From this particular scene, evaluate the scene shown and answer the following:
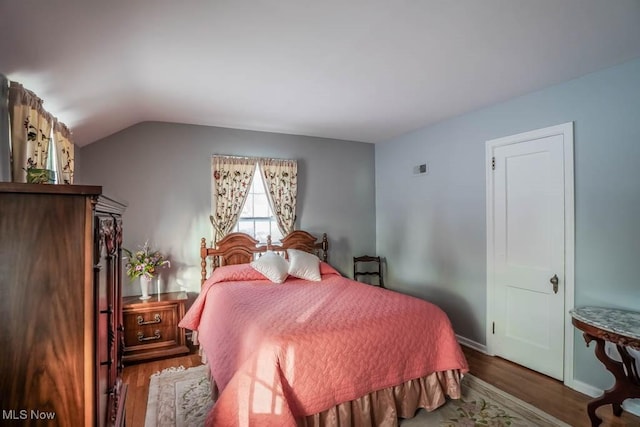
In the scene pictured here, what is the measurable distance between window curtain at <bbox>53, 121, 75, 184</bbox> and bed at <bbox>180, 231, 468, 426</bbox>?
1547 millimetres

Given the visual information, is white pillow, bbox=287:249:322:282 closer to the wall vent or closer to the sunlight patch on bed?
the sunlight patch on bed

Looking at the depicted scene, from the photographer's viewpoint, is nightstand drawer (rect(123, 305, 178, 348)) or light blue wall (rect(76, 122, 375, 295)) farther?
light blue wall (rect(76, 122, 375, 295))

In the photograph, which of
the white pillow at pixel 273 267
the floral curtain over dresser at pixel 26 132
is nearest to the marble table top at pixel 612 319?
the white pillow at pixel 273 267

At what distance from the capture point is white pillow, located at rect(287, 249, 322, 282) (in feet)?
12.2

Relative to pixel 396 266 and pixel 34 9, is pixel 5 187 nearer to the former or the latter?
pixel 34 9

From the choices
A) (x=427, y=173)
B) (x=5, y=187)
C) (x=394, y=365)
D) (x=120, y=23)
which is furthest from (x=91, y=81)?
(x=427, y=173)

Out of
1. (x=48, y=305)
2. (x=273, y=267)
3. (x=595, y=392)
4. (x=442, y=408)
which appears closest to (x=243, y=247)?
(x=273, y=267)

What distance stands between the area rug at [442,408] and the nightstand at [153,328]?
452 millimetres

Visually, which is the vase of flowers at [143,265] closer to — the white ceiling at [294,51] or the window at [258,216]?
the window at [258,216]

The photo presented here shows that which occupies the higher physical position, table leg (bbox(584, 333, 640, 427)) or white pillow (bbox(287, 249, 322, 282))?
white pillow (bbox(287, 249, 322, 282))

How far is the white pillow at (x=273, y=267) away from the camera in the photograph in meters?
3.57

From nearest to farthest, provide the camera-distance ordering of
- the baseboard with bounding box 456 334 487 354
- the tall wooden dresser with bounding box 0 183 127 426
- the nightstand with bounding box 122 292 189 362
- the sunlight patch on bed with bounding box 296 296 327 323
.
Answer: the tall wooden dresser with bounding box 0 183 127 426 → the sunlight patch on bed with bounding box 296 296 327 323 → the nightstand with bounding box 122 292 189 362 → the baseboard with bounding box 456 334 487 354

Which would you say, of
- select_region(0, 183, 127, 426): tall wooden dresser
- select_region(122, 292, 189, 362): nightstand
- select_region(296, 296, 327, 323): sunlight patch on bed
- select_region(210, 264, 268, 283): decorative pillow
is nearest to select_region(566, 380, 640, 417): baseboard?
select_region(296, 296, 327, 323): sunlight patch on bed

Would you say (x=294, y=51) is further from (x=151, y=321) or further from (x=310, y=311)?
(x=151, y=321)
